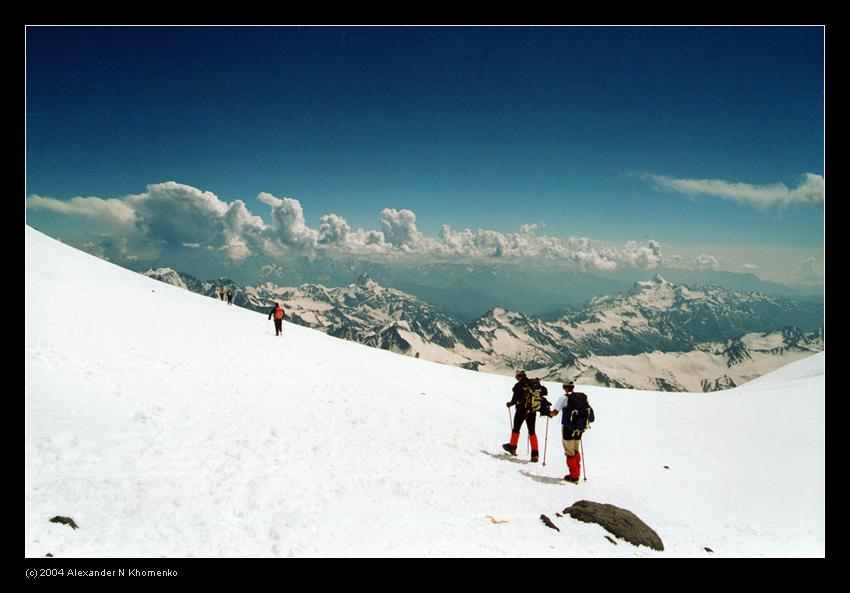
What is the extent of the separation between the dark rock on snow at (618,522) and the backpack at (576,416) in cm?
301

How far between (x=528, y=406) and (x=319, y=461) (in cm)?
795

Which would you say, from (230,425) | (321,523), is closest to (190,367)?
(230,425)

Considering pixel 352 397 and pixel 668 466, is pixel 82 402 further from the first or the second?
pixel 668 466

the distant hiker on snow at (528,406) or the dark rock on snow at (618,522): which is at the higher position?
the distant hiker on snow at (528,406)

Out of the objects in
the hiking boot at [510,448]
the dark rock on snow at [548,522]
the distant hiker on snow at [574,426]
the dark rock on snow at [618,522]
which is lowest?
the hiking boot at [510,448]

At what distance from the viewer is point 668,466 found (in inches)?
691

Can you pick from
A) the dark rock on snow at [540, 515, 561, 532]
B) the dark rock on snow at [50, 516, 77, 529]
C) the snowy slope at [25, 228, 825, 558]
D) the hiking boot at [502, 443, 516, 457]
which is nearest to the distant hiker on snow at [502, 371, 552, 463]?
the hiking boot at [502, 443, 516, 457]

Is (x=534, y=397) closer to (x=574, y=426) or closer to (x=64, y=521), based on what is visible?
(x=574, y=426)

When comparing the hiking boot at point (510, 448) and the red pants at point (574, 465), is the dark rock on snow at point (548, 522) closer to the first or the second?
the red pants at point (574, 465)

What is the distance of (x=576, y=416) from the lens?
13625 millimetres

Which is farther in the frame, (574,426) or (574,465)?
(574,465)

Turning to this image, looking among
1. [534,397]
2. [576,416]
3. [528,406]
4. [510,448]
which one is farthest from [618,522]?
[510,448]

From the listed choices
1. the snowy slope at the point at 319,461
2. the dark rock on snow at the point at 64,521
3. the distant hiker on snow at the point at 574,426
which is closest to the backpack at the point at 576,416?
the distant hiker on snow at the point at 574,426

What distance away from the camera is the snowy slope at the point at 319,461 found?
7969 mm
